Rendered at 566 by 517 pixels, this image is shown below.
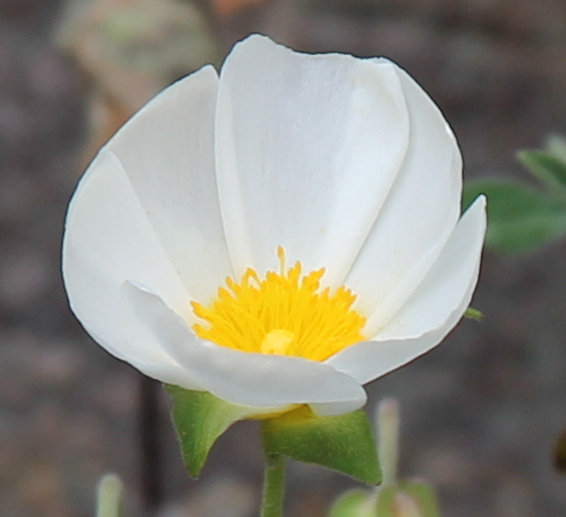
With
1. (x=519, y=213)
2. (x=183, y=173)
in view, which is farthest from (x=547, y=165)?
(x=183, y=173)

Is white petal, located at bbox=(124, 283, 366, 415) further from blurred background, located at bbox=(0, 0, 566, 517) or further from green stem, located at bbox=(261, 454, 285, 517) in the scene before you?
blurred background, located at bbox=(0, 0, 566, 517)

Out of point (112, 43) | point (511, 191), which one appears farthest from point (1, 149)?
point (511, 191)

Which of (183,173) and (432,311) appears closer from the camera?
(432,311)

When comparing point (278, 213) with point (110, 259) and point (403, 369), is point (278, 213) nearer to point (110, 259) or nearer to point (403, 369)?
point (110, 259)

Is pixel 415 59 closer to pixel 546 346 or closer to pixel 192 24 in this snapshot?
pixel 546 346

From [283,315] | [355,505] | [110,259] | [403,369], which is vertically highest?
[110,259]

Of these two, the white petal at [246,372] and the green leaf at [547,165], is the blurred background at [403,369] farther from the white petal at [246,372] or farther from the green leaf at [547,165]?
the white petal at [246,372]
